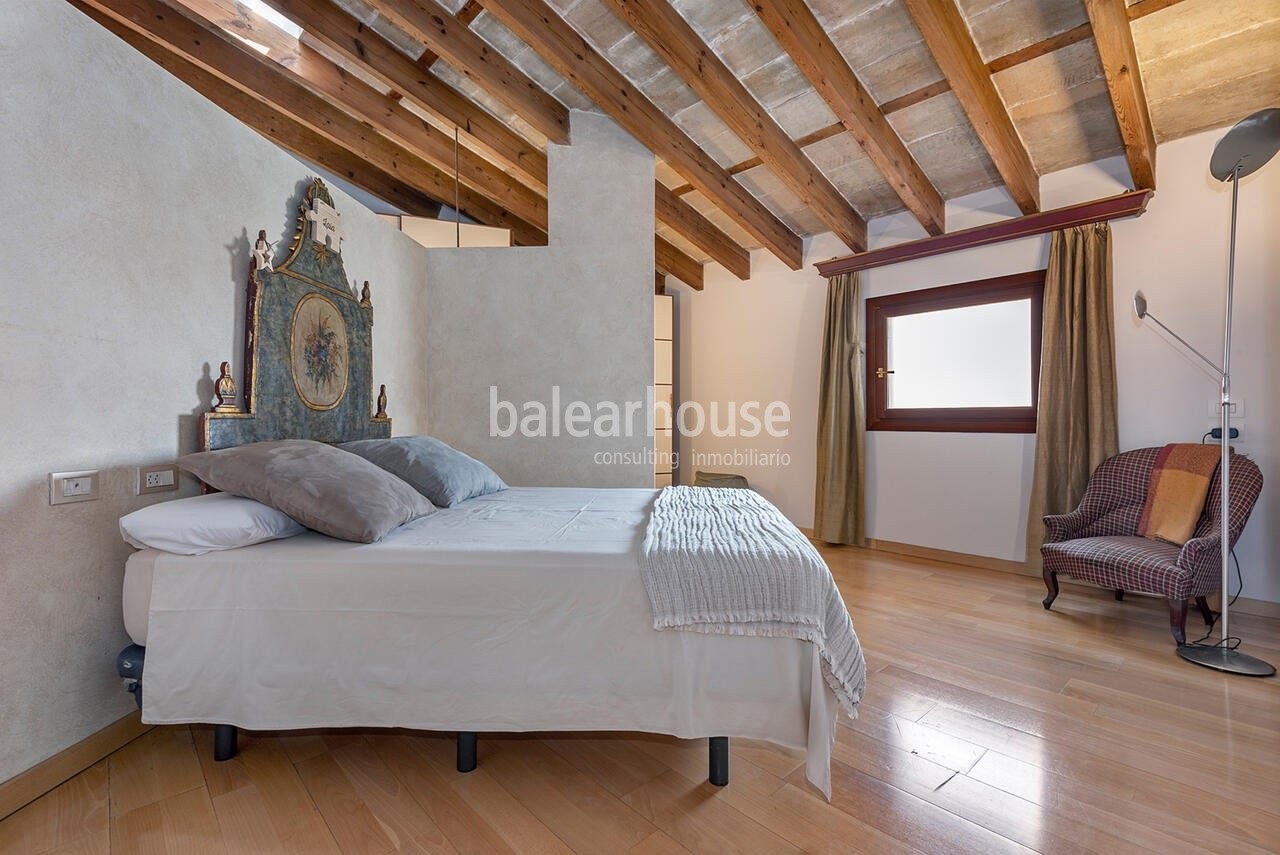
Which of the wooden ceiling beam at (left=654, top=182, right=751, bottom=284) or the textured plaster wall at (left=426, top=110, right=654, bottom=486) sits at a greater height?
the wooden ceiling beam at (left=654, top=182, right=751, bottom=284)

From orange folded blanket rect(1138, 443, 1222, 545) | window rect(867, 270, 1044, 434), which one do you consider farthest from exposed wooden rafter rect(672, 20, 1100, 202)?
orange folded blanket rect(1138, 443, 1222, 545)

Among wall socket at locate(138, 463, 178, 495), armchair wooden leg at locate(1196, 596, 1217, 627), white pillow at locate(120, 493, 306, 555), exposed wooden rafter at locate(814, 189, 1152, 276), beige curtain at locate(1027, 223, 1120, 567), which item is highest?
exposed wooden rafter at locate(814, 189, 1152, 276)

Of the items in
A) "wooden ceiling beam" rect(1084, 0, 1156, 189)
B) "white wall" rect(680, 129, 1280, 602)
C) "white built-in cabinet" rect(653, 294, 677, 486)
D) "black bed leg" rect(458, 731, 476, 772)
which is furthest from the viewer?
"white built-in cabinet" rect(653, 294, 677, 486)

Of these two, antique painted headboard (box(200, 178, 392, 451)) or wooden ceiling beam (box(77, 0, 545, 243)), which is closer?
antique painted headboard (box(200, 178, 392, 451))

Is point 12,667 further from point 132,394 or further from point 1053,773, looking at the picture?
point 1053,773

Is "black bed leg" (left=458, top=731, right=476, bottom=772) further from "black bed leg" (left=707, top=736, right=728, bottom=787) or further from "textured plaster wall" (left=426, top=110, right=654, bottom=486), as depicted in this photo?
"textured plaster wall" (left=426, top=110, right=654, bottom=486)

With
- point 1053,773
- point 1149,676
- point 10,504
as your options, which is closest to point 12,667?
point 10,504

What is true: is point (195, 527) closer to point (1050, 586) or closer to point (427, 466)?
point (427, 466)

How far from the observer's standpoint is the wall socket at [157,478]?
70.4 inches

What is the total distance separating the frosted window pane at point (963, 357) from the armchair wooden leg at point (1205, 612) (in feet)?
4.55

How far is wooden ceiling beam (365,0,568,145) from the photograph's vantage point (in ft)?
9.94

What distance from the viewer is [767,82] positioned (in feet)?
10.6

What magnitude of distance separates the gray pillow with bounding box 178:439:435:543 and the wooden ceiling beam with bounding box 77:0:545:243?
310 cm

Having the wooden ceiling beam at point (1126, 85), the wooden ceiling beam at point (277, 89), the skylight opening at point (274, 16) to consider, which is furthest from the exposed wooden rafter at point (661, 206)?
the wooden ceiling beam at point (1126, 85)
